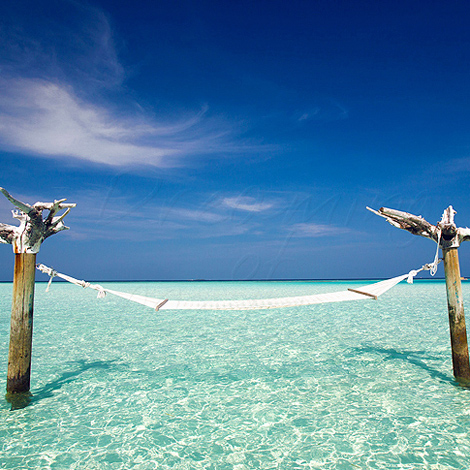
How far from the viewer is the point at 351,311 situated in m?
17.0

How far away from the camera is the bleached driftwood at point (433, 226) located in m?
5.53

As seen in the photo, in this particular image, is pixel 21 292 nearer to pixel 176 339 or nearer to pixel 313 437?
pixel 313 437

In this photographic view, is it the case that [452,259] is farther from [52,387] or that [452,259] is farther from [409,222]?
[52,387]

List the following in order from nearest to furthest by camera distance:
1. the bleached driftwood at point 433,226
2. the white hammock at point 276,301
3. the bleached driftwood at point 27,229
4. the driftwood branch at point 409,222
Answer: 1. the bleached driftwood at point 27,229
2. the bleached driftwood at point 433,226
3. the driftwood branch at point 409,222
4. the white hammock at point 276,301

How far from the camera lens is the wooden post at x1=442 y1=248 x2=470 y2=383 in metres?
5.58

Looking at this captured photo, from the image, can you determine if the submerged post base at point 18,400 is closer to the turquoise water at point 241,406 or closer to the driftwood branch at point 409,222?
the turquoise water at point 241,406

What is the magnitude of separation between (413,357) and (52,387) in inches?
304

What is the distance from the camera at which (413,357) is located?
25.7 ft

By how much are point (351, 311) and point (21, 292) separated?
602 inches

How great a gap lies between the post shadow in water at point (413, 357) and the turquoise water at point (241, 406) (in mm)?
27

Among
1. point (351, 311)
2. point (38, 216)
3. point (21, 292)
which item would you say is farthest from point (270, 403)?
point (351, 311)

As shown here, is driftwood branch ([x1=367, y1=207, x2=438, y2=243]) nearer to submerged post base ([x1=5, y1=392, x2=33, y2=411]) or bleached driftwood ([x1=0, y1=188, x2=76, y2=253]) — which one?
bleached driftwood ([x1=0, y1=188, x2=76, y2=253])

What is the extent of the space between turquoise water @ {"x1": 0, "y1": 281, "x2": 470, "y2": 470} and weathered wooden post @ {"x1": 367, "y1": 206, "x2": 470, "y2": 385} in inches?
20.9

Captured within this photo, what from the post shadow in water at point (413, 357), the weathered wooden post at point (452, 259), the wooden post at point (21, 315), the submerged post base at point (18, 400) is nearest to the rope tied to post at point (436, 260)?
the weathered wooden post at point (452, 259)
